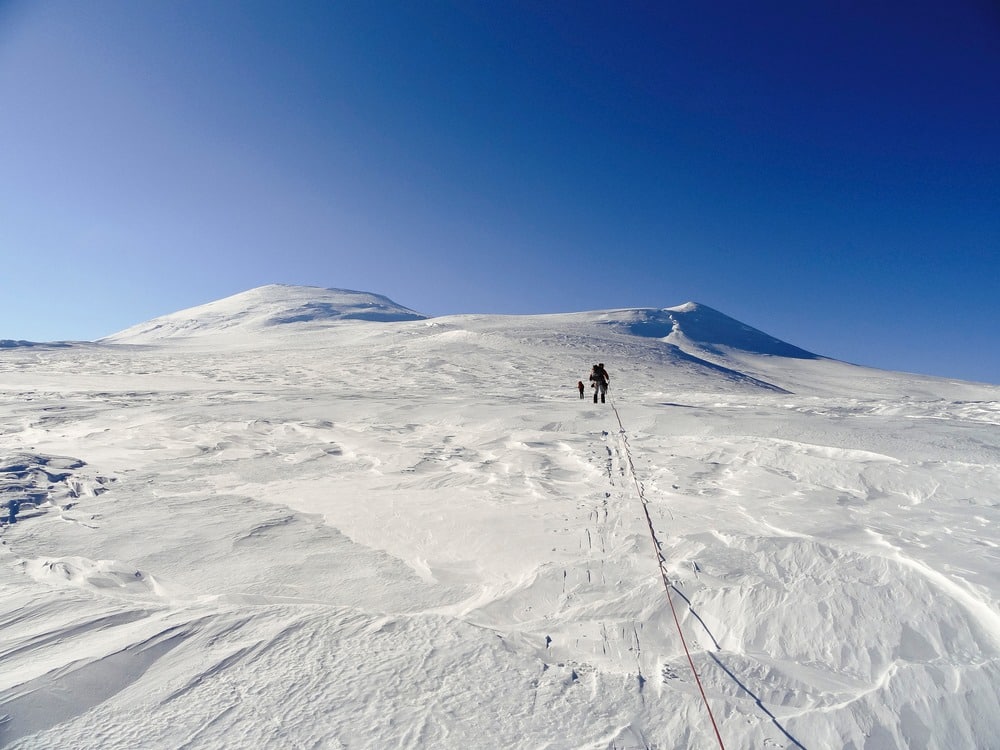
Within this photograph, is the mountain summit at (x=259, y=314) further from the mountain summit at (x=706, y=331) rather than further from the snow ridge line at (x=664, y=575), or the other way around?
the snow ridge line at (x=664, y=575)

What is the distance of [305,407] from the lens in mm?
11727

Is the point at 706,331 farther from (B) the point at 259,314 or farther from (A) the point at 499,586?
(B) the point at 259,314

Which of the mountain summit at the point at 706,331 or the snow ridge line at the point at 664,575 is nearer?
the snow ridge line at the point at 664,575

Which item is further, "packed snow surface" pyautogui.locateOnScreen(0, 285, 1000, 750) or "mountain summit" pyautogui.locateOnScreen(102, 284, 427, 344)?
"mountain summit" pyautogui.locateOnScreen(102, 284, 427, 344)

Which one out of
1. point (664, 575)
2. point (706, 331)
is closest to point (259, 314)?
point (706, 331)

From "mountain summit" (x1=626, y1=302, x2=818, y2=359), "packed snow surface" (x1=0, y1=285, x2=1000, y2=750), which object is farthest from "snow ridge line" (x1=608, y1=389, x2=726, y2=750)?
"mountain summit" (x1=626, y1=302, x2=818, y2=359)

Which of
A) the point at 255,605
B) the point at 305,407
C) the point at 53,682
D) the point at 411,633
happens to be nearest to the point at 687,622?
the point at 411,633

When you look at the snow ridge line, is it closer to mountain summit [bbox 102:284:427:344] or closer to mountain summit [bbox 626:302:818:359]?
mountain summit [bbox 626:302:818:359]

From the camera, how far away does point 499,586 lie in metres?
3.77

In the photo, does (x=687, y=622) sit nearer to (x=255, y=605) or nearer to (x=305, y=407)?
(x=255, y=605)

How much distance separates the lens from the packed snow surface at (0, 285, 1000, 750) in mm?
2494

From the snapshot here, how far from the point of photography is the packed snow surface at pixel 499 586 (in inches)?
98.2

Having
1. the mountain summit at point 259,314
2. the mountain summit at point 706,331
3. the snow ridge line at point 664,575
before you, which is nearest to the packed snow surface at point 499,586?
the snow ridge line at point 664,575

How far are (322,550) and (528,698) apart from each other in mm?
2407
